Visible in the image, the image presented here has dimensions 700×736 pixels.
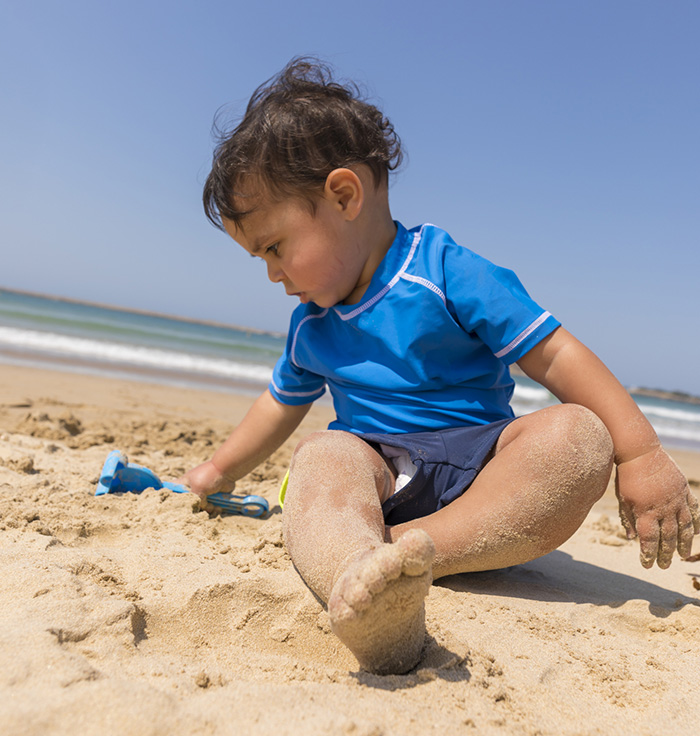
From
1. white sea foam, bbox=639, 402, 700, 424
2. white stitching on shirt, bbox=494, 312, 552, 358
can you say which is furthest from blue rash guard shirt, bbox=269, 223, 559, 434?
white sea foam, bbox=639, 402, 700, 424

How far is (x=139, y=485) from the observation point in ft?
6.59

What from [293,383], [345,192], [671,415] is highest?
[345,192]

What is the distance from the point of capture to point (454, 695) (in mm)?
892

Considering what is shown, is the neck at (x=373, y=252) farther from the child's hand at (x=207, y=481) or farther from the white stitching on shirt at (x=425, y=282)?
the child's hand at (x=207, y=481)

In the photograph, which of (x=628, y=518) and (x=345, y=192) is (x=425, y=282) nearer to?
(x=345, y=192)

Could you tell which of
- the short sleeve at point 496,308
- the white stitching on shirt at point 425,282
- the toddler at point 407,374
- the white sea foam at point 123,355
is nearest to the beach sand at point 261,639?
the toddler at point 407,374

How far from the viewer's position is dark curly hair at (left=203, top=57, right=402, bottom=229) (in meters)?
1.63

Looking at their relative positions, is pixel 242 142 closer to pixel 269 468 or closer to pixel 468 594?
pixel 468 594

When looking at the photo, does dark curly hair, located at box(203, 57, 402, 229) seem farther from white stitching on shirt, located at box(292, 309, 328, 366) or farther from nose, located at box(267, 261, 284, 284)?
white stitching on shirt, located at box(292, 309, 328, 366)

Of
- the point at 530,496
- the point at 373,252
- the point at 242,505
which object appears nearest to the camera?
the point at 530,496

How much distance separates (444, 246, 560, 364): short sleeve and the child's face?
0.97ft

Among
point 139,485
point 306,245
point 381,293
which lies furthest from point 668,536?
point 139,485

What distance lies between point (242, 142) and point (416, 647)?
140 cm

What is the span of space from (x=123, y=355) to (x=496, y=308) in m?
8.75
